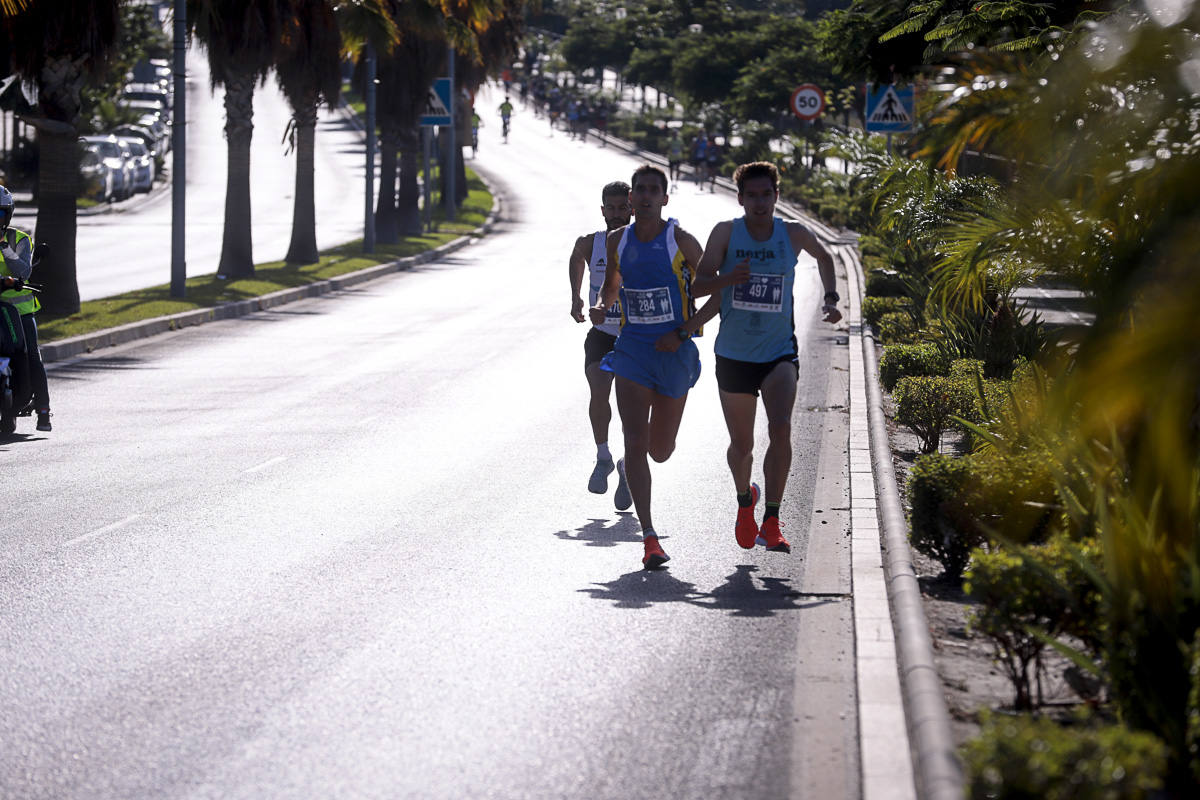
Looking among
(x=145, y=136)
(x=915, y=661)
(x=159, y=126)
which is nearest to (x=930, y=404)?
(x=915, y=661)

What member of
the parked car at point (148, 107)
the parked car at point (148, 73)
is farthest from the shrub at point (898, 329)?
the parked car at point (148, 73)

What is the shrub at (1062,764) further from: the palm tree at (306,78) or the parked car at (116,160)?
the parked car at (116,160)

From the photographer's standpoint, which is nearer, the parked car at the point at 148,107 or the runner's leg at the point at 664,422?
the runner's leg at the point at 664,422

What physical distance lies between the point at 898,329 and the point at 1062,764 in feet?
45.2

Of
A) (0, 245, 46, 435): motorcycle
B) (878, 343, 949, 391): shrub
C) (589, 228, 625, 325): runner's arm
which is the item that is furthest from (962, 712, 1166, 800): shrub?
(0, 245, 46, 435): motorcycle

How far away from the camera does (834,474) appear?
11750 mm

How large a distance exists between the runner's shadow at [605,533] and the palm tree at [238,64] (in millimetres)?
18945

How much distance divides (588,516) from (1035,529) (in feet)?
10.7

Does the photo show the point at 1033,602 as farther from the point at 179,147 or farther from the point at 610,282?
the point at 179,147

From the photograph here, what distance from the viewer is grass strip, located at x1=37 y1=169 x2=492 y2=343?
2139 centimetres

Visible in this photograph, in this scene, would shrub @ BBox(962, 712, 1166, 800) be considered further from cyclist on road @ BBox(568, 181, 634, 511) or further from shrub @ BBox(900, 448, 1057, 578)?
cyclist on road @ BBox(568, 181, 634, 511)

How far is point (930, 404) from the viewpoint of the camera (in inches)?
452

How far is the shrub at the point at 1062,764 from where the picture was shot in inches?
161

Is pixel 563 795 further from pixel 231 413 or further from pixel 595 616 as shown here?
pixel 231 413
